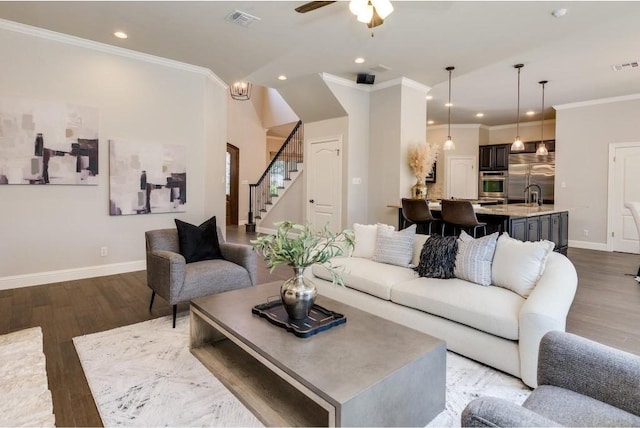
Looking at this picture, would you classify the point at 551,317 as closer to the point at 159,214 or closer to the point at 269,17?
the point at 269,17

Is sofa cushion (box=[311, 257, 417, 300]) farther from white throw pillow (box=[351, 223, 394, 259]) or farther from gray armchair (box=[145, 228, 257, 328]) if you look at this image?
gray armchair (box=[145, 228, 257, 328])

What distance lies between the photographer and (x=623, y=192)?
6.82 meters

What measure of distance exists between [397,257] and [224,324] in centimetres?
189

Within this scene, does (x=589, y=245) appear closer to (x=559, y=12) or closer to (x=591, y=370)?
(x=559, y=12)

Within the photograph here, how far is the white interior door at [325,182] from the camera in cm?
652

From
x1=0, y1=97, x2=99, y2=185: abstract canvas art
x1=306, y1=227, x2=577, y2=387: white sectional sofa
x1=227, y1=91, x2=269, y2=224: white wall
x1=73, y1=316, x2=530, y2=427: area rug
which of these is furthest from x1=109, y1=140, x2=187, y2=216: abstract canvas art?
x1=227, y1=91, x2=269, y2=224: white wall

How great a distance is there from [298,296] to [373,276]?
124cm

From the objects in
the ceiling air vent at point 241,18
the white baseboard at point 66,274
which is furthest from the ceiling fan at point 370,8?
the white baseboard at point 66,274

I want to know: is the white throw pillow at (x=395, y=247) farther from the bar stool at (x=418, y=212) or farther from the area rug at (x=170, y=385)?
the bar stool at (x=418, y=212)

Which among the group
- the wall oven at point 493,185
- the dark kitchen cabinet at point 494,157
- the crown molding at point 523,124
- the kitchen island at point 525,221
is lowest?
the kitchen island at point 525,221

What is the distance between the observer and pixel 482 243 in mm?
2867

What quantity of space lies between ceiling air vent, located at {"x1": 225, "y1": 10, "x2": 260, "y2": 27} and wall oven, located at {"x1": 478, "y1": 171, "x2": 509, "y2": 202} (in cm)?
774

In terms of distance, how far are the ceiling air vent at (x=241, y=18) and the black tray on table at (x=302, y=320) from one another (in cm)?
302

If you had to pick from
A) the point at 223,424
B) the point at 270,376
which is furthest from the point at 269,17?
the point at 223,424
